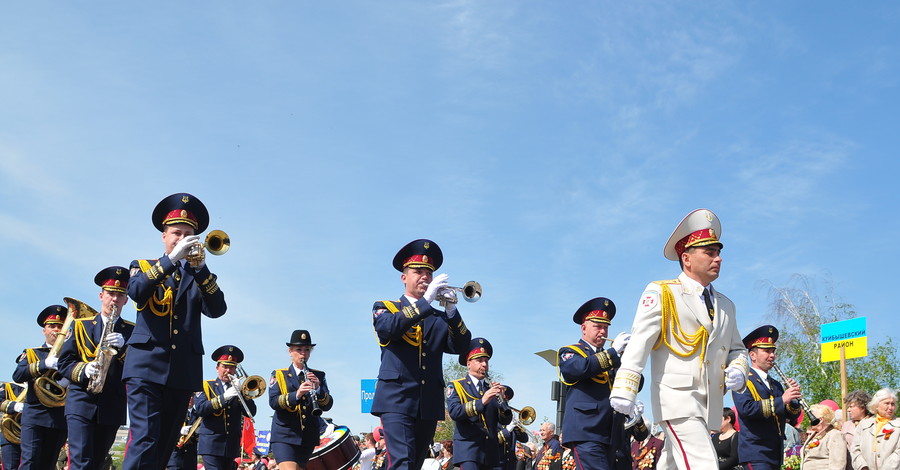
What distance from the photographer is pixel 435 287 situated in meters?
8.17

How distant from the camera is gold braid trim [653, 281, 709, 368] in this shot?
662cm

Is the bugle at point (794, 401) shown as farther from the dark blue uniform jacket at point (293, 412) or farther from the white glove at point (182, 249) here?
the white glove at point (182, 249)

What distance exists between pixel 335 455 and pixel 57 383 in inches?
169

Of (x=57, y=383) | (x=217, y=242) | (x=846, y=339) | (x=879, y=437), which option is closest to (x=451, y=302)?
(x=217, y=242)

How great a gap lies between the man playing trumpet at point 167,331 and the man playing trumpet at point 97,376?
1.29 meters

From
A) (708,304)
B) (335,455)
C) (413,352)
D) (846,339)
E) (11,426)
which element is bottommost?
(335,455)

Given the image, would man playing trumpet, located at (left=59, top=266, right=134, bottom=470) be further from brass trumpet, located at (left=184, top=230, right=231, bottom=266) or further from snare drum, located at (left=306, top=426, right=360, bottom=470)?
snare drum, located at (left=306, top=426, right=360, bottom=470)

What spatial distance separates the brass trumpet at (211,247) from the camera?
306 inches

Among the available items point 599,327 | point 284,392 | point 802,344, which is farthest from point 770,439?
point 802,344

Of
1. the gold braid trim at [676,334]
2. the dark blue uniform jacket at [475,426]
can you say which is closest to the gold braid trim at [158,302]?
the gold braid trim at [676,334]

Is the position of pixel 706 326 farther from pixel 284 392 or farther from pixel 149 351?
pixel 284 392

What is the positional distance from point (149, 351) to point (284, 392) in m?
5.18

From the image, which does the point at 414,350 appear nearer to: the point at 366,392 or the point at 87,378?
the point at 87,378

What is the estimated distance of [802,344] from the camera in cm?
3762
